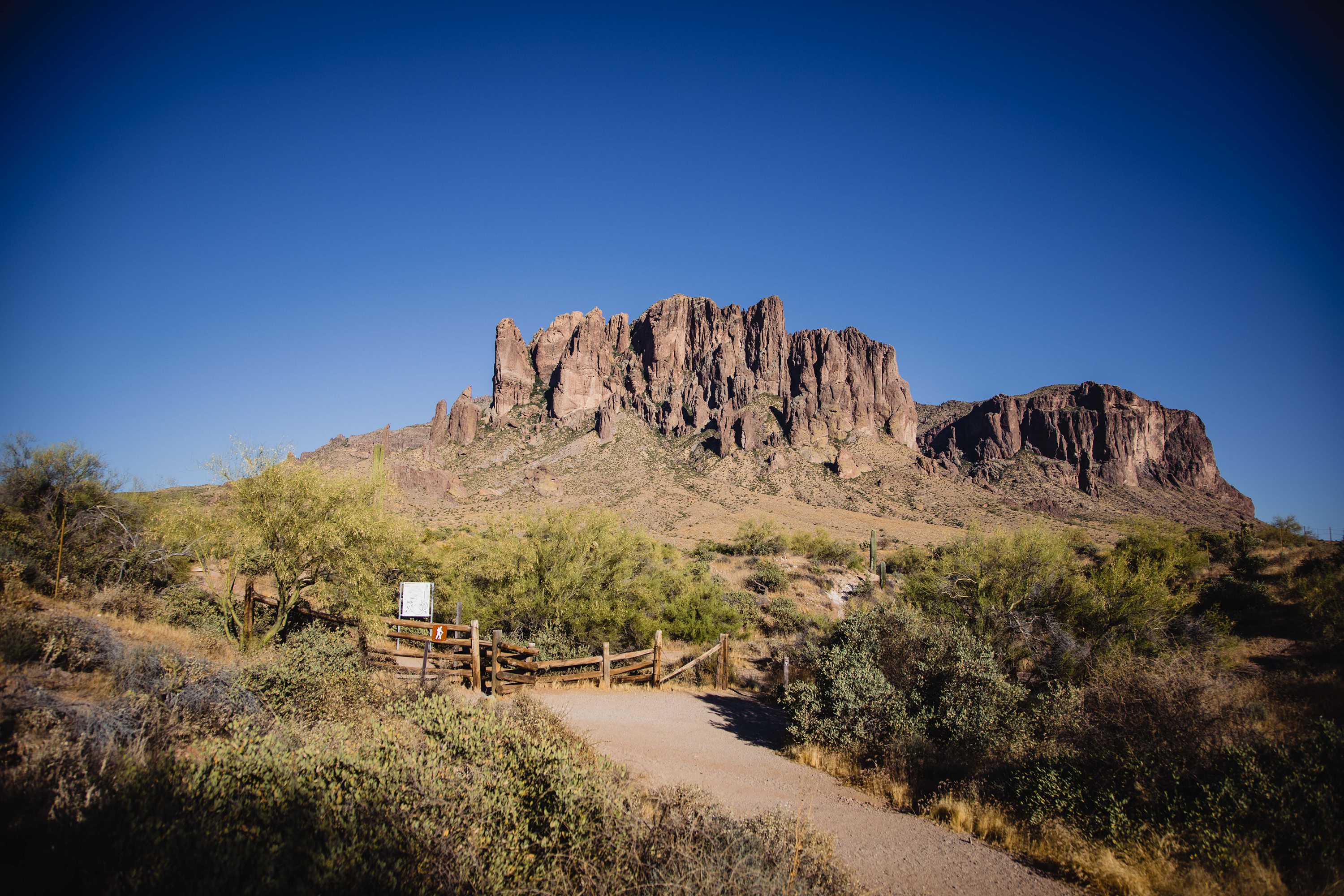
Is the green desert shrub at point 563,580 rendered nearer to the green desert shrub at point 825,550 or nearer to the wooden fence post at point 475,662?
the wooden fence post at point 475,662

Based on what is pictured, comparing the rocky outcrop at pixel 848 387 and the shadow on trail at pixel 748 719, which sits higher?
the rocky outcrop at pixel 848 387

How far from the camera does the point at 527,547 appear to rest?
596 inches

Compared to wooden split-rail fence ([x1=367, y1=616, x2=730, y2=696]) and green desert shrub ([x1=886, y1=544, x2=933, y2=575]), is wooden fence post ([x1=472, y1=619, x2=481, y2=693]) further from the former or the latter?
green desert shrub ([x1=886, y1=544, x2=933, y2=575])

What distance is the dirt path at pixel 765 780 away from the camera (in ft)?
17.7

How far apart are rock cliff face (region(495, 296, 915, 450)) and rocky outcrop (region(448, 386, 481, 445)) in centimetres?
767

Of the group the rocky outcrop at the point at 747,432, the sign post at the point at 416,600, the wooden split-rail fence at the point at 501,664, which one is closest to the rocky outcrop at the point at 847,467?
the rocky outcrop at the point at 747,432

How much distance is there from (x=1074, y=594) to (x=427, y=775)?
48.4ft

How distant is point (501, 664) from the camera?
11.7m

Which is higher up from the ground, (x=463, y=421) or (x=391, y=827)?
(x=463, y=421)

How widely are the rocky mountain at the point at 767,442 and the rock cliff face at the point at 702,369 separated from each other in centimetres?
38

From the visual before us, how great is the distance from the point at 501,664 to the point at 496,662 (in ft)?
2.12

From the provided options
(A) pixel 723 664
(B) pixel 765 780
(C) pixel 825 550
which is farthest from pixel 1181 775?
(C) pixel 825 550

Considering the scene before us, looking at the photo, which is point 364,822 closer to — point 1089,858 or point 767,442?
point 1089,858

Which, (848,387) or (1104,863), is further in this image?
(848,387)
